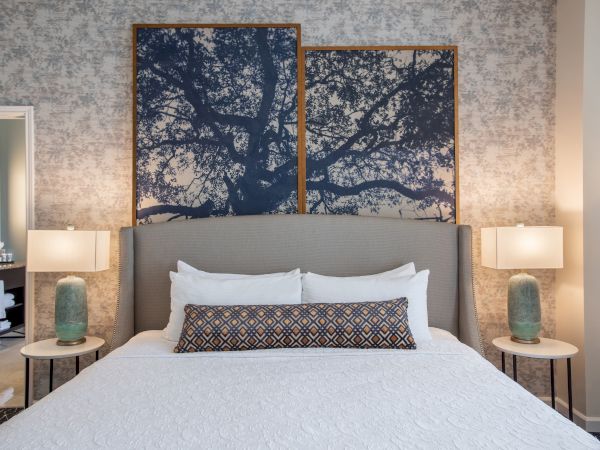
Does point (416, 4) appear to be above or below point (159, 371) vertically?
above

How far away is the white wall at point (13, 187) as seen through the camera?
5242 mm

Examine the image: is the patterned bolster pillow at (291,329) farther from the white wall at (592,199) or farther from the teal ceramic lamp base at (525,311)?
the white wall at (592,199)

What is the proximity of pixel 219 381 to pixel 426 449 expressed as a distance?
32.6 inches

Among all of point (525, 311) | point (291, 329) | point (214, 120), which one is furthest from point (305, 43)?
point (525, 311)

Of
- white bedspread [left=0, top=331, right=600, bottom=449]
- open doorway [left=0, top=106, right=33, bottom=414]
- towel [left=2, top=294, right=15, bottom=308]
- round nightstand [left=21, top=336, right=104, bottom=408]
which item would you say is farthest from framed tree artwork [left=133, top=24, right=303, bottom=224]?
towel [left=2, top=294, right=15, bottom=308]

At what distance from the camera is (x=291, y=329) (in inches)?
83.8

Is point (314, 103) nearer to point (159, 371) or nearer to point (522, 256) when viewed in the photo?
point (522, 256)

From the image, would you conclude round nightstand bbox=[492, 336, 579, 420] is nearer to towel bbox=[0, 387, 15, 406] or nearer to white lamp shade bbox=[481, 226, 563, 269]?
white lamp shade bbox=[481, 226, 563, 269]

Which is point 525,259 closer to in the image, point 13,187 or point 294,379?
point 294,379

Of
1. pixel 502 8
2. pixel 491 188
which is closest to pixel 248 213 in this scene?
pixel 491 188

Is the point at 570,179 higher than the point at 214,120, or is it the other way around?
the point at 214,120

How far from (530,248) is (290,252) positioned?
1.38m

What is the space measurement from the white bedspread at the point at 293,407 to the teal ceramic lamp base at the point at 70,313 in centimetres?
69

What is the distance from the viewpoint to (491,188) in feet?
9.45
